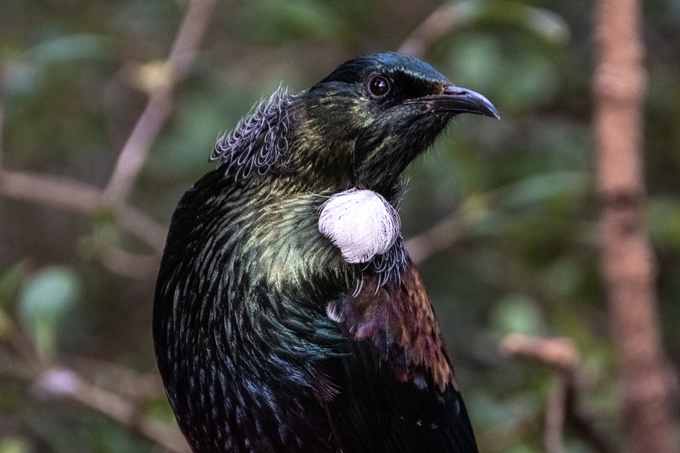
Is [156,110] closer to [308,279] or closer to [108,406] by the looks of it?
[108,406]

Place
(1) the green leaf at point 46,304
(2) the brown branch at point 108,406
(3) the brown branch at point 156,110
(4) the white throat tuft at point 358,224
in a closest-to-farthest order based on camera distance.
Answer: (4) the white throat tuft at point 358,224 < (2) the brown branch at point 108,406 < (1) the green leaf at point 46,304 < (3) the brown branch at point 156,110

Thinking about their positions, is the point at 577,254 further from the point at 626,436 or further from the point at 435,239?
the point at 626,436

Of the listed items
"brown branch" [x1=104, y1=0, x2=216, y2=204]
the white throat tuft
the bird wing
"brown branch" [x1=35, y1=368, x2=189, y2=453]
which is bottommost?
the bird wing

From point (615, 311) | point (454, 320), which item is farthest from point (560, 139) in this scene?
point (615, 311)

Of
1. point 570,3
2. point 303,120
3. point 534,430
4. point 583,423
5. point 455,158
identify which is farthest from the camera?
point 570,3

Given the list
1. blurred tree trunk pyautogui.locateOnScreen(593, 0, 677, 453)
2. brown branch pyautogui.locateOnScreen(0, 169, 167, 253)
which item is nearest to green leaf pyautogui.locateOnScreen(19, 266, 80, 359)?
brown branch pyautogui.locateOnScreen(0, 169, 167, 253)

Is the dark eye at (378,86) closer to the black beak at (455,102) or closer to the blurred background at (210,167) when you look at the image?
the black beak at (455,102)

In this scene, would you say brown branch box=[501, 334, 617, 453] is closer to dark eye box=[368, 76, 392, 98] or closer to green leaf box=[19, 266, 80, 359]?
dark eye box=[368, 76, 392, 98]

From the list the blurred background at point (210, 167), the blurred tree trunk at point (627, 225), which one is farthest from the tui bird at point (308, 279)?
the blurred tree trunk at point (627, 225)
